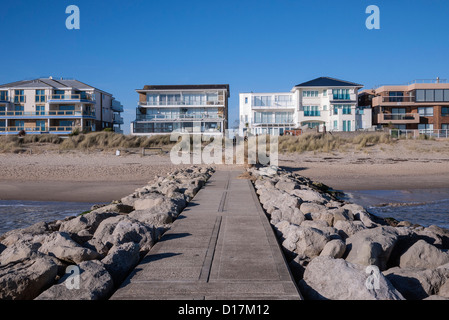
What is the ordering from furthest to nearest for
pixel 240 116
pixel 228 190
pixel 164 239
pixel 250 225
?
pixel 240 116 → pixel 228 190 → pixel 250 225 → pixel 164 239

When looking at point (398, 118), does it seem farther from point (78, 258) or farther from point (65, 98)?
point (78, 258)

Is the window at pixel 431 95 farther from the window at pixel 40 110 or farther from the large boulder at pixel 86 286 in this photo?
the large boulder at pixel 86 286

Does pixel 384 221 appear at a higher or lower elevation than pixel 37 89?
lower

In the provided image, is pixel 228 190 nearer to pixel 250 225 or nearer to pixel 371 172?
pixel 250 225

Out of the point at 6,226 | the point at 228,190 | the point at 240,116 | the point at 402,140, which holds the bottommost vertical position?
the point at 6,226

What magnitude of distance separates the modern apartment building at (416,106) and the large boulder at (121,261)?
5206cm

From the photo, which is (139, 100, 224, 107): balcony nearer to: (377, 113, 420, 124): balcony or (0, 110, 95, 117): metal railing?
(0, 110, 95, 117): metal railing

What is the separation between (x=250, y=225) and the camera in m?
6.16

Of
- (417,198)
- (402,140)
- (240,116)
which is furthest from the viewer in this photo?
(240,116)

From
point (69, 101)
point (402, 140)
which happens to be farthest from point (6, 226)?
point (69, 101)

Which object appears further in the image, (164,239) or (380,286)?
(164,239)

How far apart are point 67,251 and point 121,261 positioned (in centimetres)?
68

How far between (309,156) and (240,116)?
33599mm

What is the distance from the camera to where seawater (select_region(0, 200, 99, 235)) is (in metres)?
9.97
